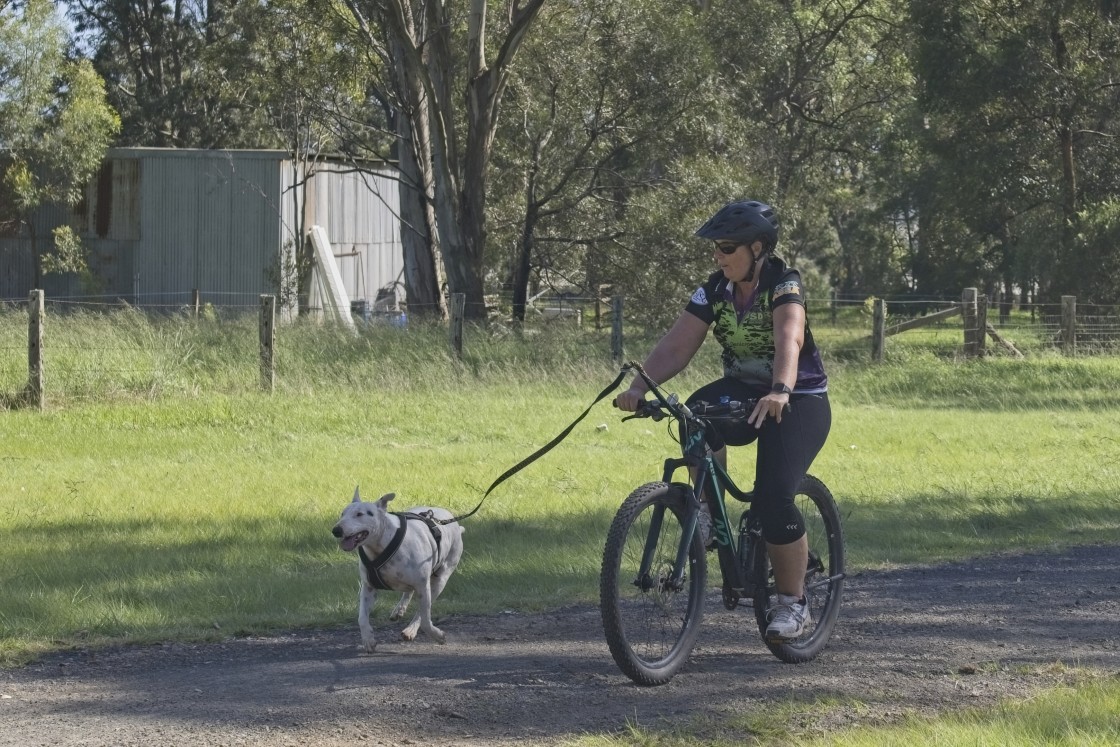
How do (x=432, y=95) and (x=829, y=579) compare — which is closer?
(x=829, y=579)


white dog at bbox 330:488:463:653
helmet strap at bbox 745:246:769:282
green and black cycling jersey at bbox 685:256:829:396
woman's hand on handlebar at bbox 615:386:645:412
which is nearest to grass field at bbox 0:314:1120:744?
white dog at bbox 330:488:463:653

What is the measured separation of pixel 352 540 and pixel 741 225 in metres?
2.05

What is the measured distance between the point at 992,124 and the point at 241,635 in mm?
35030

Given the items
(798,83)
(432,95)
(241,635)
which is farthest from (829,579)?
(798,83)

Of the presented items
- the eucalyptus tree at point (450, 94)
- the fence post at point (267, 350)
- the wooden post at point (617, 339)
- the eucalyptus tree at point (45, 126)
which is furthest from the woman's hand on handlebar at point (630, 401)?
the eucalyptus tree at point (45, 126)

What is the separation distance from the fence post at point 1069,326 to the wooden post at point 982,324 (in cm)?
184

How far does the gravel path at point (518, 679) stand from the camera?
5.14 m

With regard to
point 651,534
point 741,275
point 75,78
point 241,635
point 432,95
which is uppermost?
point 75,78

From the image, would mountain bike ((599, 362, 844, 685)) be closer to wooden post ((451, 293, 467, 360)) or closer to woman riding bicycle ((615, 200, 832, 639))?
woman riding bicycle ((615, 200, 832, 639))

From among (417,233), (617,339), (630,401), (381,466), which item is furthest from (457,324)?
(630,401)

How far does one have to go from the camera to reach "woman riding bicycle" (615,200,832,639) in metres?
5.77

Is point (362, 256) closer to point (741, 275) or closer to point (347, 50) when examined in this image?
point (347, 50)

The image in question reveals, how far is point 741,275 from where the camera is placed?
5.88 meters

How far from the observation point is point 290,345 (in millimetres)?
20312
